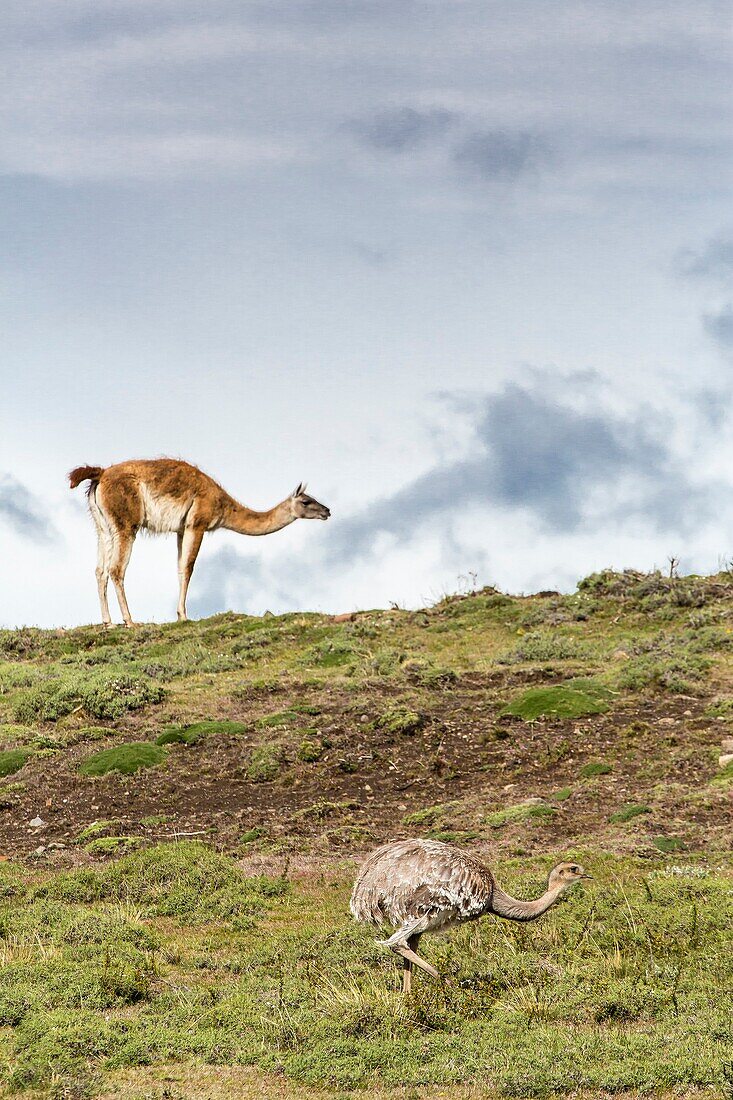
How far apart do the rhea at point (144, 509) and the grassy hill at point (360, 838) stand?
1.92 metres

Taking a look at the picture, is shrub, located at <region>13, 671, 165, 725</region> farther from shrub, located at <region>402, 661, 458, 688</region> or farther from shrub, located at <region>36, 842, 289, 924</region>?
shrub, located at <region>36, 842, 289, 924</region>

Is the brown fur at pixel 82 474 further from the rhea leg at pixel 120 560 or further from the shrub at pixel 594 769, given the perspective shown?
the shrub at pixel 594 769

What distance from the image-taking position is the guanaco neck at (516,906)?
→ 404 inches

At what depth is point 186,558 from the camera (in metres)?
33.5

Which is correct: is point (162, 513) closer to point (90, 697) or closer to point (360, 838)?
point (90, 697)

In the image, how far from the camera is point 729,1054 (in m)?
8.42

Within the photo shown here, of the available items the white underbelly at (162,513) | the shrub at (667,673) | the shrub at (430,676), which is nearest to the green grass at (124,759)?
the shrub at (430,676)

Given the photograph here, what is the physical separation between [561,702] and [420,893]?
41.8 feet

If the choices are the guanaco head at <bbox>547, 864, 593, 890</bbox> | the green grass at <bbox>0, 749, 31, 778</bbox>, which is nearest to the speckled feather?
the guanaco head at <bbox>547, 864, 593, 890</bbox>

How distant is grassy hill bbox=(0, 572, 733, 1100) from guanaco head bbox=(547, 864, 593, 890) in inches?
28.0

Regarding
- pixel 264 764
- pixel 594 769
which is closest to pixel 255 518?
pixel 264 764

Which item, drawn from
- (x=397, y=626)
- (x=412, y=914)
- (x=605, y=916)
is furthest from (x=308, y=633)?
(x=412, y=914)

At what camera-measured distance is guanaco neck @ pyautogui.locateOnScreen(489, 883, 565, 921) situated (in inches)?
404

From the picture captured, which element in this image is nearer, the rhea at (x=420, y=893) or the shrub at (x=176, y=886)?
the rhea at (x=420, y=893)
